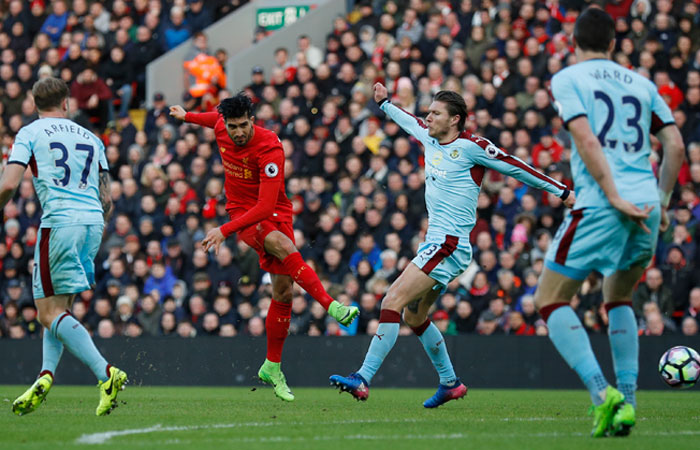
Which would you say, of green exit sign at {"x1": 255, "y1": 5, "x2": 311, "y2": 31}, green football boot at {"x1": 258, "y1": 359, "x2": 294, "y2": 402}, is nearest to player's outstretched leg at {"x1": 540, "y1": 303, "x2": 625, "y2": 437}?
green football boot at {"x1": 258, "y1": 359, "x2": 294, "y2": 402}

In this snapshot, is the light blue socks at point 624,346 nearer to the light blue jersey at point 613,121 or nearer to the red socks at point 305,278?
the light blue jersey at point 613,121

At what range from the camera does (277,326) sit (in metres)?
10.3

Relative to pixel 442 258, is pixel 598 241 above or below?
above

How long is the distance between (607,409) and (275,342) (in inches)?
177

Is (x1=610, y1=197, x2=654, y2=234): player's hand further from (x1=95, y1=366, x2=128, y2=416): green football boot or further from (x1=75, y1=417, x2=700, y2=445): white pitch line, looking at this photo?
(x1=95, y1=366, x2=128, y2=416): green football boot

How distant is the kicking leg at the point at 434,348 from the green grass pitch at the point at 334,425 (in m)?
0.16

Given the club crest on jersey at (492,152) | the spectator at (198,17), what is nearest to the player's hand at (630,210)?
the club crest on jersey at (492,152)

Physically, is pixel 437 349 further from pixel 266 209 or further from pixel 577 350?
pixel 577 350

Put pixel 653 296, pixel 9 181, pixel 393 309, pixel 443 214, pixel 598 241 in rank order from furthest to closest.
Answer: pixel 653 296 → pixel 443 214 → pixel 393 309 → pixel 9 181 → pixel 598 241

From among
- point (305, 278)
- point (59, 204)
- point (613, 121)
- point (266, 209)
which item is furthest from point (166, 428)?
point (613, 121)

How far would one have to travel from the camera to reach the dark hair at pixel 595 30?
660cm

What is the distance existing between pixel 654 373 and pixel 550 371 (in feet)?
4.19

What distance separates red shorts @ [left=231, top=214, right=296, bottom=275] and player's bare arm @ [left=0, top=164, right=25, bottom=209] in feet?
7.96

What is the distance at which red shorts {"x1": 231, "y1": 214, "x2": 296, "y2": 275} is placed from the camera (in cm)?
1001
